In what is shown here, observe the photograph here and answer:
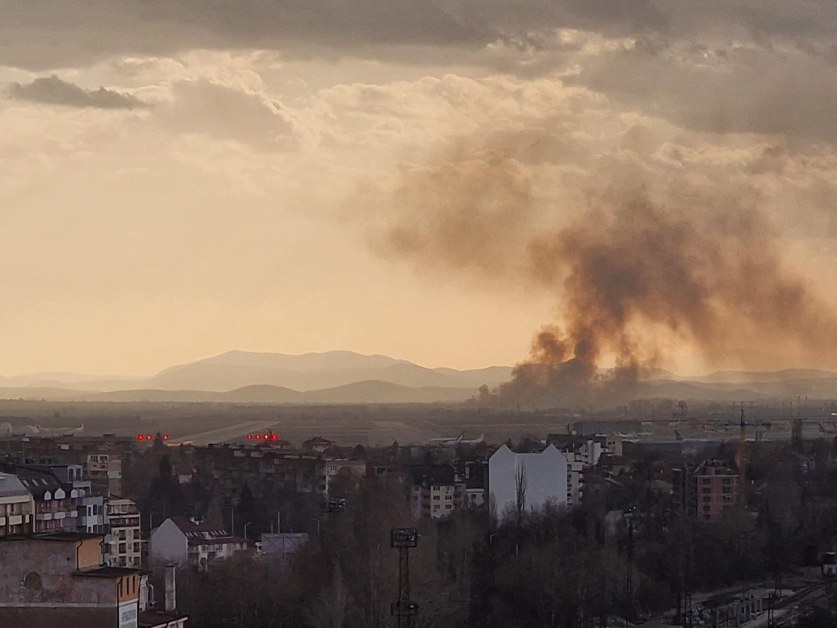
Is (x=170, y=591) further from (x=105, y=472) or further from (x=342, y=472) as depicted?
(x=342, y=472)

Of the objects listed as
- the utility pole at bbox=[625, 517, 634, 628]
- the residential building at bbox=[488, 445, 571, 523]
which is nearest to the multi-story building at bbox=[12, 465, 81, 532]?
the utility pole at bbox=[625, 517, 634, 628]

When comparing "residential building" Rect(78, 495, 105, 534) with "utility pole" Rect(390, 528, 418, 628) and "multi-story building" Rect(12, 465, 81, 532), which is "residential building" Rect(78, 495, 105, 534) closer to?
"multi-story building" Rect(12, 465, 81, 532)

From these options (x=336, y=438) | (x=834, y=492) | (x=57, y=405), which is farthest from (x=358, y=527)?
(x=57, y=405)

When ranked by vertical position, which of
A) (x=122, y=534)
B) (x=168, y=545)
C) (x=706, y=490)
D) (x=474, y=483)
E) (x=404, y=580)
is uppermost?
(x=474, y=483)

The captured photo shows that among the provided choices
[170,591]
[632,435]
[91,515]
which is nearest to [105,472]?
[91,515]

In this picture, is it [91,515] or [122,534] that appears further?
[122,534]

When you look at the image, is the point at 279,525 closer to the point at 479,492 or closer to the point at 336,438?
A: the point at 479,492
